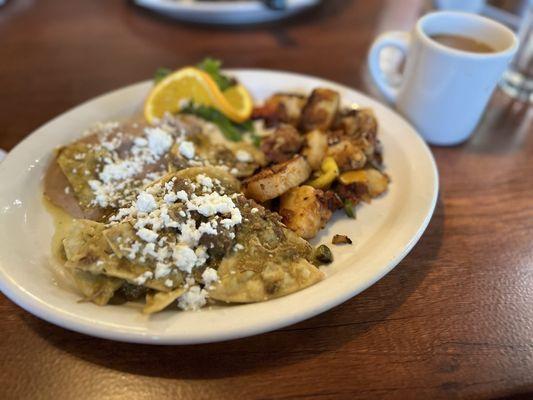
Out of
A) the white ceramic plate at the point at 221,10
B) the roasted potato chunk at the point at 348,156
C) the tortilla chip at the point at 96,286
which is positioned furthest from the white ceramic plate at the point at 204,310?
the white ceramic plate at the point at 221,10

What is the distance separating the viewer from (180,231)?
122cm

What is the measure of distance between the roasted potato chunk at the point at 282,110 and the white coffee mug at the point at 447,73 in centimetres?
45

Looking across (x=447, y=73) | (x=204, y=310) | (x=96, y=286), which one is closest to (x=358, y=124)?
(x=447, y=73)

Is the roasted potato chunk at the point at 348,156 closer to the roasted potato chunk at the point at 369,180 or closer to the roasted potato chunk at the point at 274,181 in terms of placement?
the roasted potato chunk at the point at 369,180

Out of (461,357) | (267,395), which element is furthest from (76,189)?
(461,357)

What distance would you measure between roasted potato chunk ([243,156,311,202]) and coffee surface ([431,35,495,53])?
949mm

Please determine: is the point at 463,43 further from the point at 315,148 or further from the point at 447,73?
the point at 315,148

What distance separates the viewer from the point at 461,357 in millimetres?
1181

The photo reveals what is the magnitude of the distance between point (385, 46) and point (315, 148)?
2.39 ft

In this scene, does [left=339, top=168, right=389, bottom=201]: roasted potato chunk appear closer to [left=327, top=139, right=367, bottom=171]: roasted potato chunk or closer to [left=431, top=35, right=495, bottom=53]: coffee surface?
[left=327, top=139, right=367, bottom=171]: roasted potato chunk

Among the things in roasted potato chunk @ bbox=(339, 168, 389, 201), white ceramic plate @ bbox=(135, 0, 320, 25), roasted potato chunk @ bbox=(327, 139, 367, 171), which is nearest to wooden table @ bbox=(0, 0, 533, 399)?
roasted potato chunk @ bbox=(339, 168, 389, 201)

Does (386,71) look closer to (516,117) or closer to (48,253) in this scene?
(516,117)

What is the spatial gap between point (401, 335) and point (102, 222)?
98 cm

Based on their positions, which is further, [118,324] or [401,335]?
[401,335]
